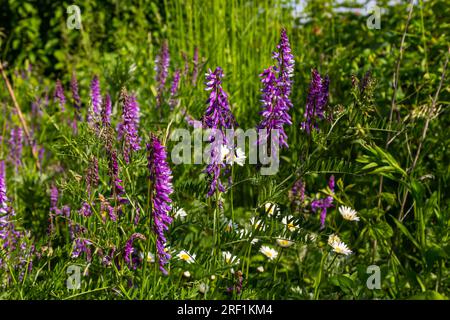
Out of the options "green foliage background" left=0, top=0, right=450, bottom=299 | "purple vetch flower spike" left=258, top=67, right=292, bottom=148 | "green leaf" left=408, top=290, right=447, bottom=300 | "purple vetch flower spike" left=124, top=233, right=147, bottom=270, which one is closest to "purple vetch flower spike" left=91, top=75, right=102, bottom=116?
"green foliage background" left=0, top=0, right=450, bottom=299

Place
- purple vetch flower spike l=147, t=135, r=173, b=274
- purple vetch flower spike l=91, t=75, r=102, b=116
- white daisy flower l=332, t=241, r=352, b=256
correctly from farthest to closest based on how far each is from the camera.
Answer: purple vetch flower spike l=91, t=75, r=102, b=116, white daisy flower l=332, t=241, r=352, b=256, purple vetch flower spike l=147, t=135, r=173, b=274

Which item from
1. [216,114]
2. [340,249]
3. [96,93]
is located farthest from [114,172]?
[96,93]

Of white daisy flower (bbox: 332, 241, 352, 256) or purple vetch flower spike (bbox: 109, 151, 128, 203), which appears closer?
purple vetch flower spike (bbox: 109, 151, 128, 203)

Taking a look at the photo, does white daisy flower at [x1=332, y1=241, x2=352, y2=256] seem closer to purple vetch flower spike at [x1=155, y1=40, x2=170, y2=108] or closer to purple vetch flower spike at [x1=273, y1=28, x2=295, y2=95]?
purple vetch flower spike at [x1=273, y1=28, x2=295, y2=95]

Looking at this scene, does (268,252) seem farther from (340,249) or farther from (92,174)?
(92,174)

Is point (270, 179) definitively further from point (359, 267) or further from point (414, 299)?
point (414, 299)

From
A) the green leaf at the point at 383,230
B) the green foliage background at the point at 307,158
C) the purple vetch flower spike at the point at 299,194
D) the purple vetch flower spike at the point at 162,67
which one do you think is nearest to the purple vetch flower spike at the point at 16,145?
the green foliage background at the point at 307,158

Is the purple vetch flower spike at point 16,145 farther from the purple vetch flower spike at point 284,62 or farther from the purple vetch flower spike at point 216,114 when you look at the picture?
the purple vetch flower spike at point 284,62

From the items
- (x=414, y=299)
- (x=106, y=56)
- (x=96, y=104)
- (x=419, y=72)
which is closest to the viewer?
(x=414, y=299)

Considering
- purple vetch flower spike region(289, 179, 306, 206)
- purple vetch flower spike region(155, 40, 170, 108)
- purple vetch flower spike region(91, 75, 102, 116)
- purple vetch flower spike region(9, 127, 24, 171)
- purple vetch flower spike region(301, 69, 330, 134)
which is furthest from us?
purple vetch flower spike region(9, 127, 24, 171)

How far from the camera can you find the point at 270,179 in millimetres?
2072
